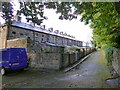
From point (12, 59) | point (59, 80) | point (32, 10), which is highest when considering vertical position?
point (32, 10)

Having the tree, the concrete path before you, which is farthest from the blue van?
the tree

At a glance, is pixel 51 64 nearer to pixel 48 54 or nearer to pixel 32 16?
pixel 48 54

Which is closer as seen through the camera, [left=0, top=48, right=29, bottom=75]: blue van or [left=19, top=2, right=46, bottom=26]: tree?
[left=19, top=2, right=46, bottom=26]: tree

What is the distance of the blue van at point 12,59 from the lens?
47.4 feet

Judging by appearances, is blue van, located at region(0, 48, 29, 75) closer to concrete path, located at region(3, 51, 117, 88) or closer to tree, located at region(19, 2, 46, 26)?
concrete path, located at region(3, 51, 117, 88)

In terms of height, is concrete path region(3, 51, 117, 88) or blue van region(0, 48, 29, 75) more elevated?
blue van region(0, 48, 29, 75)

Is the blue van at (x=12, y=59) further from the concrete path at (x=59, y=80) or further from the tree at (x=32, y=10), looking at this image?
the tree at (x=32, y=10)

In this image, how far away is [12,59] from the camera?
48.2 ft

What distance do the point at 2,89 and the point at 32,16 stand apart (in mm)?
4398

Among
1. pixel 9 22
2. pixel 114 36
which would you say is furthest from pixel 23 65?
pixel 114 36

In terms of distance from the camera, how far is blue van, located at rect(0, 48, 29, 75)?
14453 millimetres

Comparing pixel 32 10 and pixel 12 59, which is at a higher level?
pixel 32 10

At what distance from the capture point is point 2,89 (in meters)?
9.55

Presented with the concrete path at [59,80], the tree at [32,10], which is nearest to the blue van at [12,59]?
the concrete path at [59,80]
